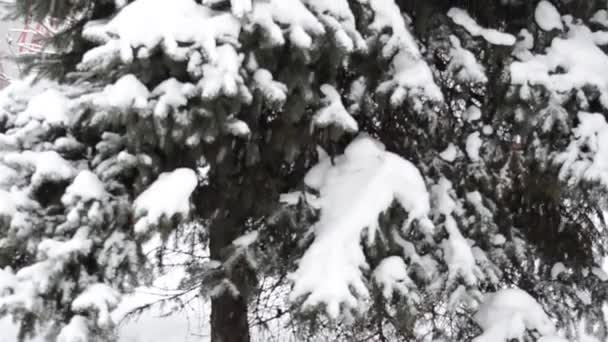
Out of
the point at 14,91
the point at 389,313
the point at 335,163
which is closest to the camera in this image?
the point at 389,313

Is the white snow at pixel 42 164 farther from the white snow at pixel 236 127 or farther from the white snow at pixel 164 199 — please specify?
the white snow at pixel 236 127

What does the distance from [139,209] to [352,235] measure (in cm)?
104

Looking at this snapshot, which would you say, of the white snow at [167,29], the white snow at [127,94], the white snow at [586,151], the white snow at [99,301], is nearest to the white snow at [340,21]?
the white snow at [167,29]

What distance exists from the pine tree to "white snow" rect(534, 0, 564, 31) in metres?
0.02

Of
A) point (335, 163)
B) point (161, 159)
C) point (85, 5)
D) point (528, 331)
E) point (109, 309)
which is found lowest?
point (528, 331)

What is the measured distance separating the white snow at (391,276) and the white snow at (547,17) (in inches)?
63.9

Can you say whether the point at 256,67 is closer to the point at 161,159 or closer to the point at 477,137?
the point at 161,159

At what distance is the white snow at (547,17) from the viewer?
11.6ft

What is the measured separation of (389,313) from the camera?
3.34 m

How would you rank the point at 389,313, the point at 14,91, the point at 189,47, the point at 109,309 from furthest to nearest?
the point at 14,91 < the point at 389,313 < the point at 109,309 < the point at 189,47

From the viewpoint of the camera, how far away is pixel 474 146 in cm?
372

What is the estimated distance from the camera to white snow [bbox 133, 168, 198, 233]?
111 inches

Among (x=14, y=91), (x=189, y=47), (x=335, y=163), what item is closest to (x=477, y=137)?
(x=335, y=163)

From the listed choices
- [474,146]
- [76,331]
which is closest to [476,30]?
[474,146]
